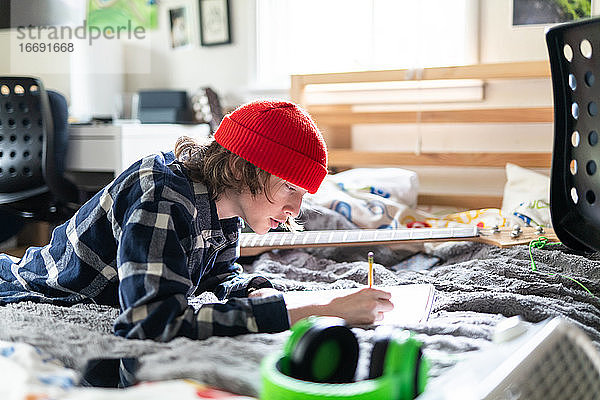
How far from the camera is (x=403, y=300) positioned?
1.25 metres

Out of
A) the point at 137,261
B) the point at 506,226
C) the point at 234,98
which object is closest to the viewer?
the point at 137,261

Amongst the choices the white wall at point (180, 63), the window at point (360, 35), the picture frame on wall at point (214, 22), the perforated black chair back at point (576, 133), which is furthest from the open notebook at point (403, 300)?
the picture frame on wall at point (214, 22)

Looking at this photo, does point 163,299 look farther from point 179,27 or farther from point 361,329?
point 179,27

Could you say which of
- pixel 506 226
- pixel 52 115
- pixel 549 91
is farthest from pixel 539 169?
pixel 52 115

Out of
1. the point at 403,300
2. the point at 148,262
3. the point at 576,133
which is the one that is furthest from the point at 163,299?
the point at 576,133

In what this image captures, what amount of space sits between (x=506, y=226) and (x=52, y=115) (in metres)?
1.61

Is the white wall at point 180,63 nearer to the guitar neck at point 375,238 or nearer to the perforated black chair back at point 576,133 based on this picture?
the guitar neck at point 375,238

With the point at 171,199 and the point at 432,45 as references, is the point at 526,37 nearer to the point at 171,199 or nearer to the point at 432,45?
the point at 432,45

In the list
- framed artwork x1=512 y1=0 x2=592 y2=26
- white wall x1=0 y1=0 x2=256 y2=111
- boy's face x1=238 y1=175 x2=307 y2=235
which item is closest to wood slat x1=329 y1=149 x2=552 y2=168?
framed artwork x1=512 y1=0 x2=592 y2=26

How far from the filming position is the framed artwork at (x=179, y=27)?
325 centimetres

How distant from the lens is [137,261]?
0.92 meters

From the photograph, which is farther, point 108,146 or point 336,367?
point 108,146

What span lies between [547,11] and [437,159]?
0.67 m

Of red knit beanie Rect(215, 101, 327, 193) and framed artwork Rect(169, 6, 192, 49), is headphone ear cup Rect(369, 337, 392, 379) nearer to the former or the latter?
red knit beanie Rect(215, 101, 327, 193)
